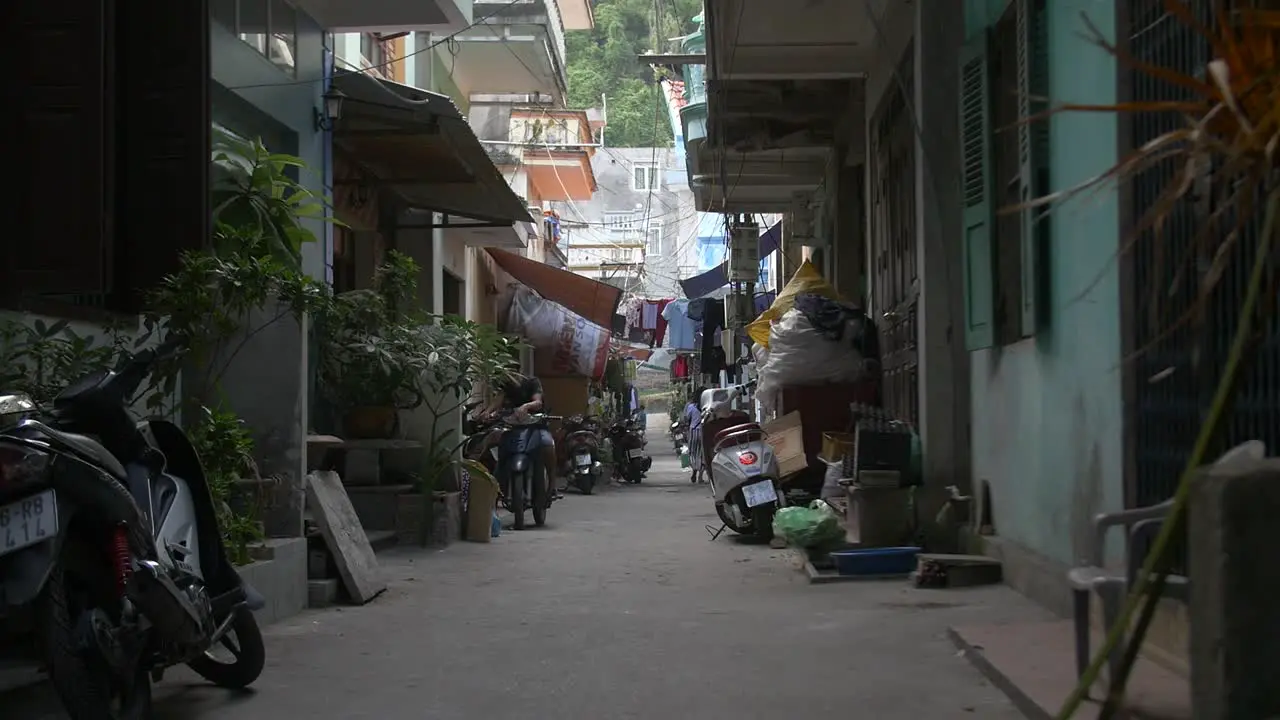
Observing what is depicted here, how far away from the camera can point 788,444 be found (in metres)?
11.7

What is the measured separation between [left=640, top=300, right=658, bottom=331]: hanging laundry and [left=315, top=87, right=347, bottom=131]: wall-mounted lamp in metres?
25.5

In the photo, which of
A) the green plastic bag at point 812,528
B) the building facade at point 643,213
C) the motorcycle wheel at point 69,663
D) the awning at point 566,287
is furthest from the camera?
the building facade at point 643,213

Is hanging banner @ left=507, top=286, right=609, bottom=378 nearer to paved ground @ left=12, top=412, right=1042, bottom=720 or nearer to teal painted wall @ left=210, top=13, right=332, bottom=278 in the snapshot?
teal painted wall @ left=210, top=13, right=332, bottom=278

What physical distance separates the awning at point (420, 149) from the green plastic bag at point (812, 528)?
4746mm

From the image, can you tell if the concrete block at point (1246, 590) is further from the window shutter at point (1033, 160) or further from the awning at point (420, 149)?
the awning at point (420, 149)

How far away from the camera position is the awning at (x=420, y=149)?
11430 millimetres

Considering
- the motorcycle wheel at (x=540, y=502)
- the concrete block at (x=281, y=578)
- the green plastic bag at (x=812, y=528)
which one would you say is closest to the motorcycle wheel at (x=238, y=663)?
the concrete block at (x=281, y=578)

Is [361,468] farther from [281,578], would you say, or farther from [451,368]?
[281,578]

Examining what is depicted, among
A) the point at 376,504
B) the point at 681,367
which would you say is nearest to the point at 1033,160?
the point at 376,504

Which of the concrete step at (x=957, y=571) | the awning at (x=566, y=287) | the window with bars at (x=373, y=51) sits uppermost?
the window with bars at (x=373, y=51)

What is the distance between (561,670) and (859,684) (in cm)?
126

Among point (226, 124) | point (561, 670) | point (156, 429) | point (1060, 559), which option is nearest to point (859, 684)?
point (561, 670)

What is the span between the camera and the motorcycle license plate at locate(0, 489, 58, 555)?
356 cm

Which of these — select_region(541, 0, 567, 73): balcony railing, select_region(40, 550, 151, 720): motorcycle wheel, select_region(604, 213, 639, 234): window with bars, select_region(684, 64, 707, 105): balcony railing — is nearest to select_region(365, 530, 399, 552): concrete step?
select_region(40, 550, 151, 720): motorcycle wheel
